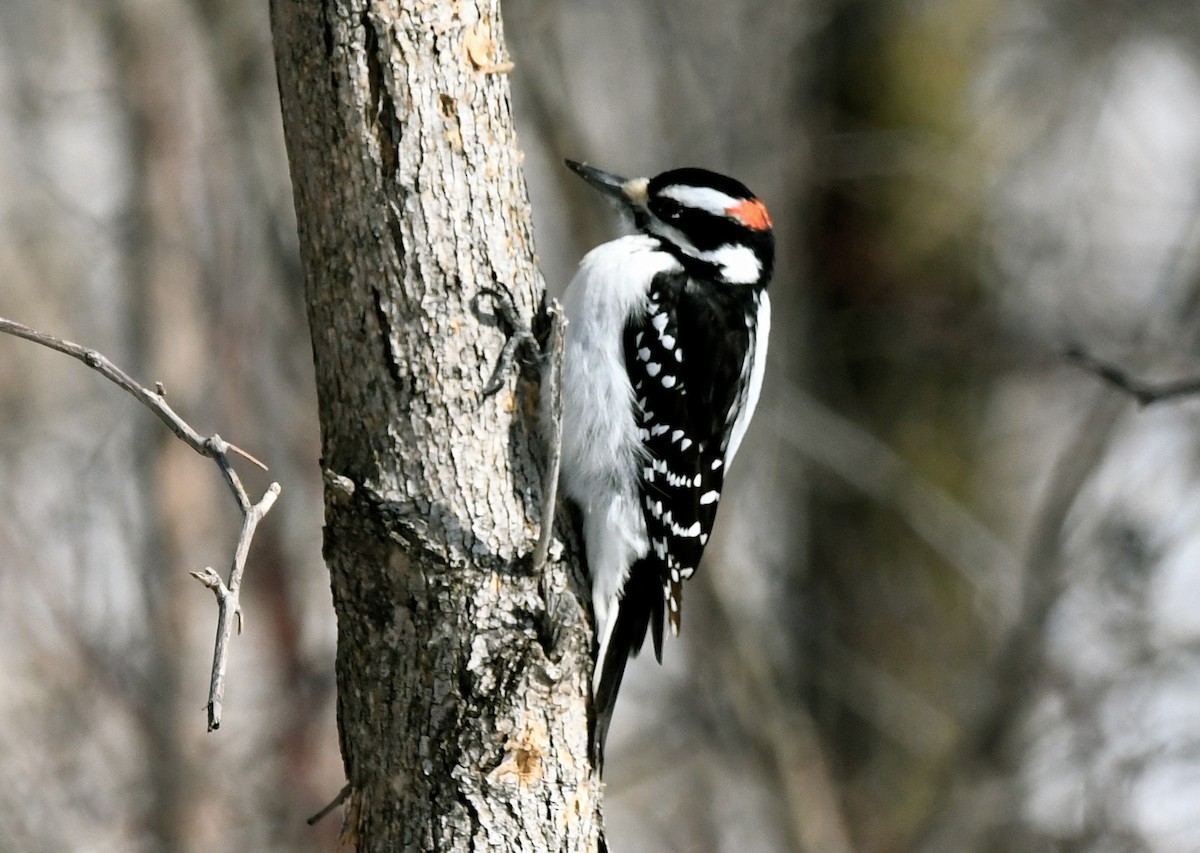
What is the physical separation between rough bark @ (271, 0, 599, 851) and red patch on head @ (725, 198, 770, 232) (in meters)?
1.23

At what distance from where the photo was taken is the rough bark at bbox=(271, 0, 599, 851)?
2547mm

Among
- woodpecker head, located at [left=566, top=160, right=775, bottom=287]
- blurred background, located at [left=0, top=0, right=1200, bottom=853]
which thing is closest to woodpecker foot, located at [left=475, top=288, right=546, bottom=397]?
woodpecker head, located at [left=566, top=160, right=775, bottom=287]

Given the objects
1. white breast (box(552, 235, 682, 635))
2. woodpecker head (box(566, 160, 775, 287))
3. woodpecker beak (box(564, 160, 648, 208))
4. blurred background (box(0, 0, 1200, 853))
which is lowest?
white breast (box(552, 235, 682, 635))

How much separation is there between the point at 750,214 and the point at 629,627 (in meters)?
1.27

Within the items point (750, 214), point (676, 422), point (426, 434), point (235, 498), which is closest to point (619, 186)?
point (750, 214)

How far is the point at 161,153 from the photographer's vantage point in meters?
6.20

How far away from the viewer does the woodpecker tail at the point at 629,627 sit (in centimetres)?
342

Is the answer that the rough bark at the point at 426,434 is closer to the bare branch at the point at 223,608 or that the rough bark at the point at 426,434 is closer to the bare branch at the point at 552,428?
the bare branch at the point at 552,428

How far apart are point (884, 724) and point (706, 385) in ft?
14.5

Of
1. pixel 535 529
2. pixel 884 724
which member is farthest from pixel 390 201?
pixel 884 724

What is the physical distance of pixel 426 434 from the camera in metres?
2.63

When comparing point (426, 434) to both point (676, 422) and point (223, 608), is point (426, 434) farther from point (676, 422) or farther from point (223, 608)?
point (676, 422)

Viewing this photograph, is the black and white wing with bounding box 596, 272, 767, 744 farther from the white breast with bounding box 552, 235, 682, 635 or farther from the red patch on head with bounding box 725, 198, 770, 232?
the red patch on head with bounding box 725, 198, 770, 232

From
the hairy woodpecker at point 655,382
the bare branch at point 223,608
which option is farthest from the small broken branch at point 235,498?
the hairy woodpecker at point 655,382
